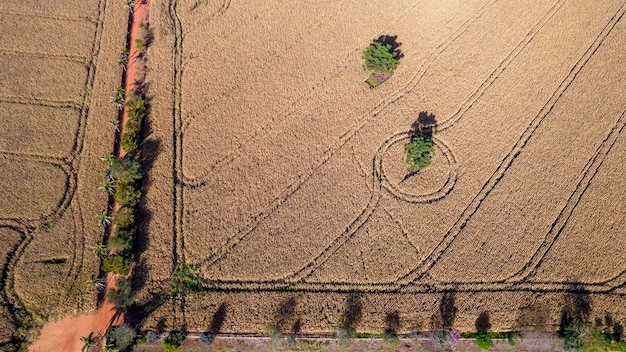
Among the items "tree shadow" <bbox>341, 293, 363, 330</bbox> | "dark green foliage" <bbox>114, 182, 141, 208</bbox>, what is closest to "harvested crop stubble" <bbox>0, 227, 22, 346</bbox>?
"dark green foliage" <bbox>114, 182, 141, 208</bbox>

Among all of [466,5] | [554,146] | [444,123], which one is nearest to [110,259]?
[444,123]

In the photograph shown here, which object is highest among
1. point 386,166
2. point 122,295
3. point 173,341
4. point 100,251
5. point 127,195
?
point 386,166

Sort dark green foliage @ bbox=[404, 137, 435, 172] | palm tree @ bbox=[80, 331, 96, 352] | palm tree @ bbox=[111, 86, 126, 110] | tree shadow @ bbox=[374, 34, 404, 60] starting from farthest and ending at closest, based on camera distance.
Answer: tree shadow @ bbox=[374, 34, 404, 60] → palm tree @ bbox=[111, 86, 126, 110] → dark green foliage @ bbox=[404, 137, 435, 172] → palm tree @ bbox=[80, 331, 96, 352]

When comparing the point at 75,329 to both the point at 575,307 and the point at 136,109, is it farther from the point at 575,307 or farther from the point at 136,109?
the point at 575,307

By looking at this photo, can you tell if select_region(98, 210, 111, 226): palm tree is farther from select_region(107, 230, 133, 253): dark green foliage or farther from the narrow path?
the narrow path

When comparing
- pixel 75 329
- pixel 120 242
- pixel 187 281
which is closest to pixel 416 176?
pixel 187 281

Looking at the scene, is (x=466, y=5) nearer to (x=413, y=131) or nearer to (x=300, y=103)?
(x=413, y=131)
